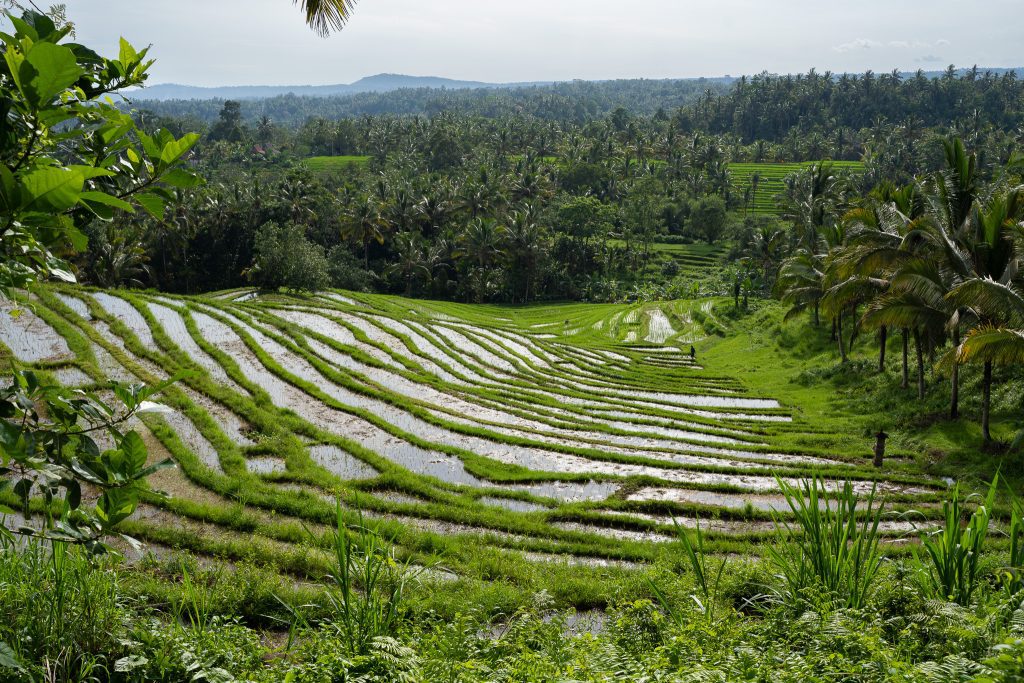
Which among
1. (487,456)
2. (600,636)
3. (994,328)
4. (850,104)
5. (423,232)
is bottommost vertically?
(487,456)

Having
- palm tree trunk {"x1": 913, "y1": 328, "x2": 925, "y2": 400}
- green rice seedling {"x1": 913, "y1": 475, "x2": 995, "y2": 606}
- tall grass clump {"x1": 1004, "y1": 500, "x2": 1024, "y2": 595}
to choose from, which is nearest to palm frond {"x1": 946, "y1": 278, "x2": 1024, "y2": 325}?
palm tree trunk {"x1": 913, "y1": 328, "x2": 925, "y2": 400}

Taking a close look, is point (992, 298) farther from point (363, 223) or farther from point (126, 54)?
point (363, 223)

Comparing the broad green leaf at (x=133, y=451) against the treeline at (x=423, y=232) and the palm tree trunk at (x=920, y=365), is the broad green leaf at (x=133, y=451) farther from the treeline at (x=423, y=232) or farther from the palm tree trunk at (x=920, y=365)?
the treeline at (x=423, y=232)

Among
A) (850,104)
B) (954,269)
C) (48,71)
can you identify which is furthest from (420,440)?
(850,104)

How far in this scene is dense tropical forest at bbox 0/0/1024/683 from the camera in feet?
10.2

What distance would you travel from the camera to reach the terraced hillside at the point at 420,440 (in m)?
10.4

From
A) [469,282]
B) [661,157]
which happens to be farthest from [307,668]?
[661,157]

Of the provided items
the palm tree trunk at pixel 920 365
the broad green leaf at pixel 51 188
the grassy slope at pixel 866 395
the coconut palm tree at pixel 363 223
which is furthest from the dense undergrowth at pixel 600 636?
the coconut palm tree at pixel 363 223

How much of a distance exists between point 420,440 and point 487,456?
176 cm

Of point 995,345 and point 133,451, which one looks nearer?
point 133,451

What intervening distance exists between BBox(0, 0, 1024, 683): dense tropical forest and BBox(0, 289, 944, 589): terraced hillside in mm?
107

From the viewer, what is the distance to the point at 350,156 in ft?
397

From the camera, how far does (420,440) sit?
52.5 ft

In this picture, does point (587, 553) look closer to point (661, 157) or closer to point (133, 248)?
point (133, 248)
